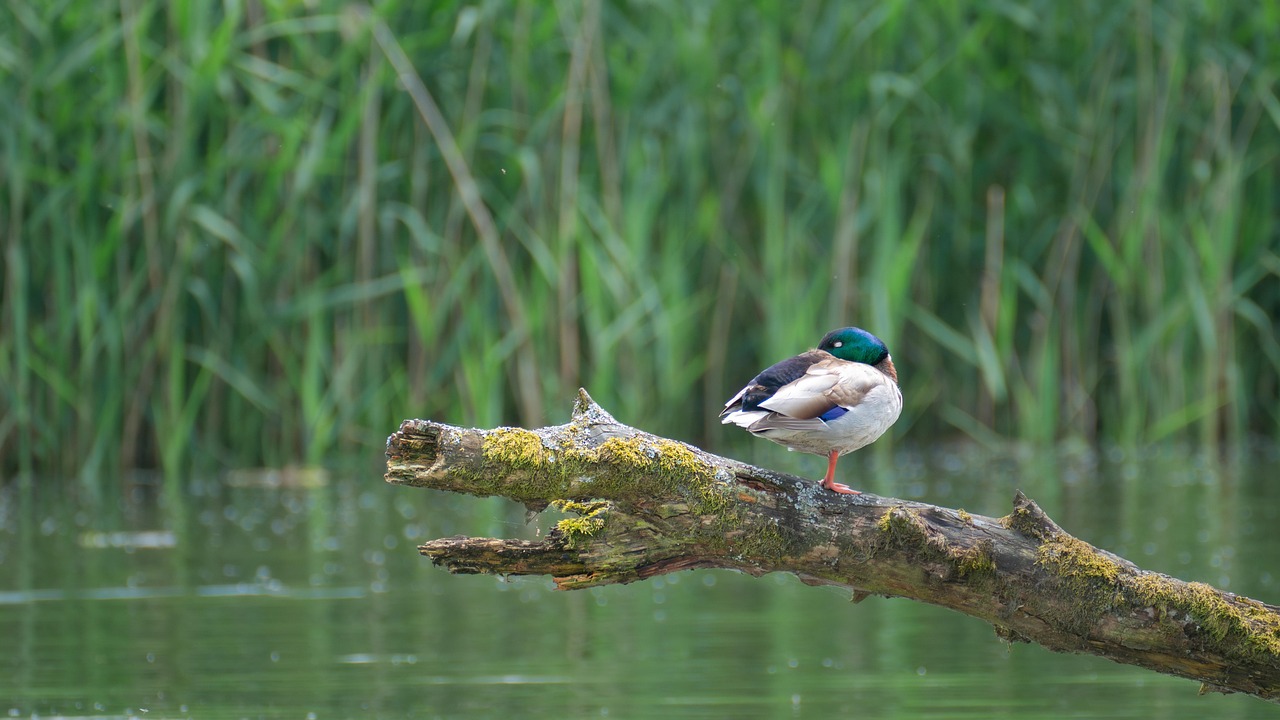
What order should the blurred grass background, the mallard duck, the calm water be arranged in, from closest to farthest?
the mallard duck < the calm water < the blurred grass background

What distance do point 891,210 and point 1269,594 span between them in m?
4.58

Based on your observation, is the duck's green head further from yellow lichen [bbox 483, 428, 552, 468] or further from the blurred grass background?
the blurred grass background

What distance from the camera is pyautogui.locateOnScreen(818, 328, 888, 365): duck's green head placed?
4062mm

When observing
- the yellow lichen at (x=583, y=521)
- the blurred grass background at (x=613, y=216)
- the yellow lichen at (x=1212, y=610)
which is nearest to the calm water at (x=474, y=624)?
the yellow lichen at (x=583, y=521)

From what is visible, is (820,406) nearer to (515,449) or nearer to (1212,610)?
(515,449)

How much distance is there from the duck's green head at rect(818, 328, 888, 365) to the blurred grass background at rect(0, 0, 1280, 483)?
19.1 ft

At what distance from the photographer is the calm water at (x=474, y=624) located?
5.20 metres

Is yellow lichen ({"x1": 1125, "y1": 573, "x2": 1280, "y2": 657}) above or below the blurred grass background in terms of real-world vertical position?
below

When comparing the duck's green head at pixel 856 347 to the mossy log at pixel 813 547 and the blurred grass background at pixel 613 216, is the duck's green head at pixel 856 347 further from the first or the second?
the blurred grass background at pixel 613 216

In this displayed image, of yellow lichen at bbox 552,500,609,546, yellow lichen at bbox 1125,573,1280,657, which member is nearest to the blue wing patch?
yellow lichen at bbox 552,500,609,546

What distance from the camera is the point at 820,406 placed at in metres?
3.72

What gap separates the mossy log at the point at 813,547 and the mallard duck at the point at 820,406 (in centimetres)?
10

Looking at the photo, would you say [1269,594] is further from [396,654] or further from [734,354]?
[734,354]

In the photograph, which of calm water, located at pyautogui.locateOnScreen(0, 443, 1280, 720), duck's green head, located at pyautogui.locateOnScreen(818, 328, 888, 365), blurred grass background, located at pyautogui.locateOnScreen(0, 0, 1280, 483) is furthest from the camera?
blurred grass background, located at pyautogui.locateOnScreen(0, 0, 1280, 483)
